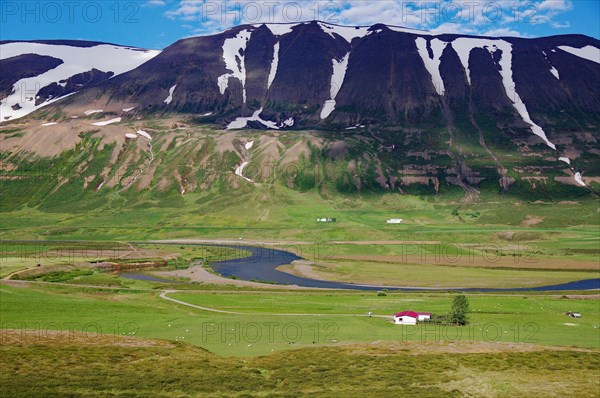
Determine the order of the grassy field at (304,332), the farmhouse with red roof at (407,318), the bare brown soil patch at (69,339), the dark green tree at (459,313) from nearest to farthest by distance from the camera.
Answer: the grassy field at (304,332)
the bare brown soil patch at (69,339)
the farmhouse with red roof at (407,318)
the dark green tree at (459,313)

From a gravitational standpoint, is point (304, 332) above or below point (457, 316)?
below

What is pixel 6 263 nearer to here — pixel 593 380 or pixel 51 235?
pixel 51 235

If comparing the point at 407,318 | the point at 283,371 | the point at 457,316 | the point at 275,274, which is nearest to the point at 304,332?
the point at 407,318

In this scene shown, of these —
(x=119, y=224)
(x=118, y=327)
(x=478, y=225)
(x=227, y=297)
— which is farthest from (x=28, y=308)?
(x=478, y=225)

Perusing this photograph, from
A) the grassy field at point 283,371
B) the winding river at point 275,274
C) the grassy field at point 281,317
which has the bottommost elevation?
the winding river at point 275,274

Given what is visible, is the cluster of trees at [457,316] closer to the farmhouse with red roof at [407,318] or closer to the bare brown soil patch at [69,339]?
the farmhouse with red roof at [407,318]

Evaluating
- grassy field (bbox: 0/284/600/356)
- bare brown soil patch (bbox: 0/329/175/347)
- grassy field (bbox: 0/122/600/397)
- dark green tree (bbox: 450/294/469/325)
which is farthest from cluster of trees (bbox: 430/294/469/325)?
bare brown soil patch (bbox: 0/329/175/347)

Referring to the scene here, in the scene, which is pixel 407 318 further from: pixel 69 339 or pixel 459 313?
pixel 69 339

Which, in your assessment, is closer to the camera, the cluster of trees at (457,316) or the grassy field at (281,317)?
the grassy field at (281,317)

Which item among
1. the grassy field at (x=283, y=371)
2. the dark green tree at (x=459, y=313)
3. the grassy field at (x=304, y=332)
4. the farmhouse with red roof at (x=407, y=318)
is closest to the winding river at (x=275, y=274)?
the grassy field at (x=304, y=332)
